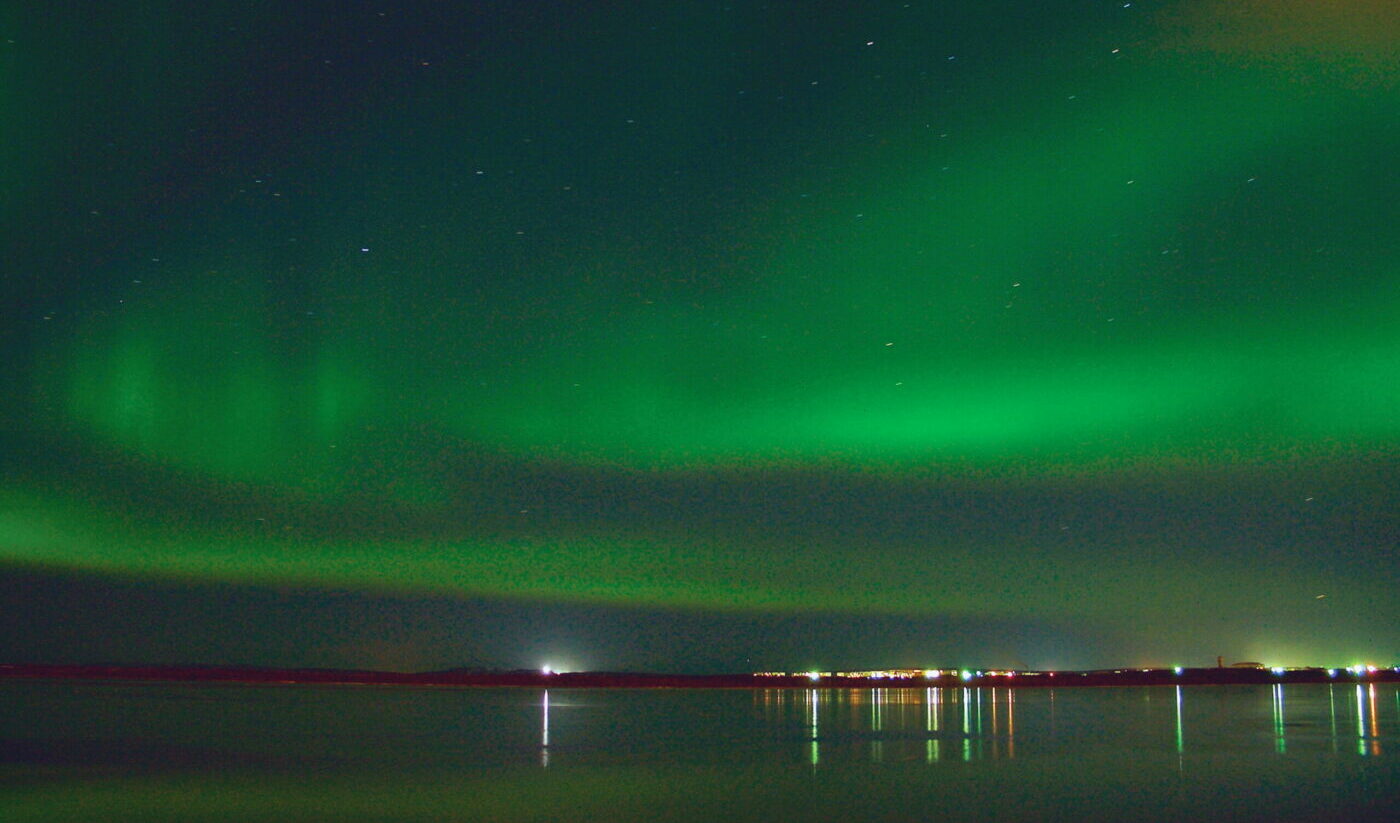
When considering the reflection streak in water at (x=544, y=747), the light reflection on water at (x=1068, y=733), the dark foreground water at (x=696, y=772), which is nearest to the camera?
the dark foreground water at (x=696, y=772)

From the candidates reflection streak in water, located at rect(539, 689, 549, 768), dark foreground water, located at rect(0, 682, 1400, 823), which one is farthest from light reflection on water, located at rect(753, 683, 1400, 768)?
reflection streak in water, located at rect(539, 689, 549, 768)

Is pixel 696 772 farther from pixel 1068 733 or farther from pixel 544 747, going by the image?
pixel 1068 733

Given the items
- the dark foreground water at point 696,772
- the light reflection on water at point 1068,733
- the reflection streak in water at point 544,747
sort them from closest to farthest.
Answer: the dark foreground water at point 696,772 < the reflection streak in water at point 544,747 < the light reflection on water at point 1068,733

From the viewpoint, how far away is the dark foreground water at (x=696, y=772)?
17750 millimetres

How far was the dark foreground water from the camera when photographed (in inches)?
699

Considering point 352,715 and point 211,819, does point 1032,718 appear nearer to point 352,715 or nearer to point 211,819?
point 352,715

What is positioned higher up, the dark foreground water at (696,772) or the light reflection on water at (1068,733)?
the dark foreground water at (696,772)

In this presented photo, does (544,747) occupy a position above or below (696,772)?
below

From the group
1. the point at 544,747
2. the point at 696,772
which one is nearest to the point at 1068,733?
the point at 544,747

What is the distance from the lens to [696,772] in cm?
2383

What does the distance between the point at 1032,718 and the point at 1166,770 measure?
2730cm

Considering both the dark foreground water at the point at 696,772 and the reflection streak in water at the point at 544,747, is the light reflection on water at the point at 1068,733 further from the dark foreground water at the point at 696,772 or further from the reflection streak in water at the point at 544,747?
the reflection streak in water at the point at 544,747

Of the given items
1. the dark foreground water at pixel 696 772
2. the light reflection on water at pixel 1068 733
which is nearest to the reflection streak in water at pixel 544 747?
the dark foreground water at pixel 696 772

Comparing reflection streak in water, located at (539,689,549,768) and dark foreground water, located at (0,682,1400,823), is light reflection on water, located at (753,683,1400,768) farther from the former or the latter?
reflection streak in water, located at (539,689,549,768)
